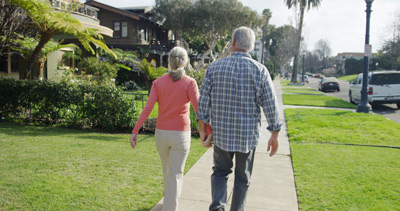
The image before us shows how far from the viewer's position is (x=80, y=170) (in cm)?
486

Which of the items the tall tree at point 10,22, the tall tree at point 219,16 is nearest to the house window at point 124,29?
the tall tree at point 219,16

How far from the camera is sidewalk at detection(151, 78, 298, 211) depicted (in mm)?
3793

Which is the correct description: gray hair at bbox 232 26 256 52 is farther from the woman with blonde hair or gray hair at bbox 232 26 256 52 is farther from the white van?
the white van

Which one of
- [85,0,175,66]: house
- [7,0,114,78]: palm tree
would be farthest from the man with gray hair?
[85,0,175,66]: house

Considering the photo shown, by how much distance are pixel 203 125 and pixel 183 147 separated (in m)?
0.33

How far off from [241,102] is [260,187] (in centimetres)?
194

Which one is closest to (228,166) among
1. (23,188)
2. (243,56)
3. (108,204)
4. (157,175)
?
(243,56)

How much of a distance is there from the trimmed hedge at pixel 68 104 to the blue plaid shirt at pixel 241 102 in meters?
5.29

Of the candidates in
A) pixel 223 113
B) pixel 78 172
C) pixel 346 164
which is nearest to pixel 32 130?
pixel 78 172

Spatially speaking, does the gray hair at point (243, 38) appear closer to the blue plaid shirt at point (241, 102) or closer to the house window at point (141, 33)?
the blue plaid shirt at point (241, 102)

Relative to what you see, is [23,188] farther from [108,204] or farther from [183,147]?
[183,147]

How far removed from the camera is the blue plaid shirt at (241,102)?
9.61 ft

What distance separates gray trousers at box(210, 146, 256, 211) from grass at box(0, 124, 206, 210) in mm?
1052

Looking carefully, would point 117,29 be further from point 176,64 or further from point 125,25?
point 176,64
